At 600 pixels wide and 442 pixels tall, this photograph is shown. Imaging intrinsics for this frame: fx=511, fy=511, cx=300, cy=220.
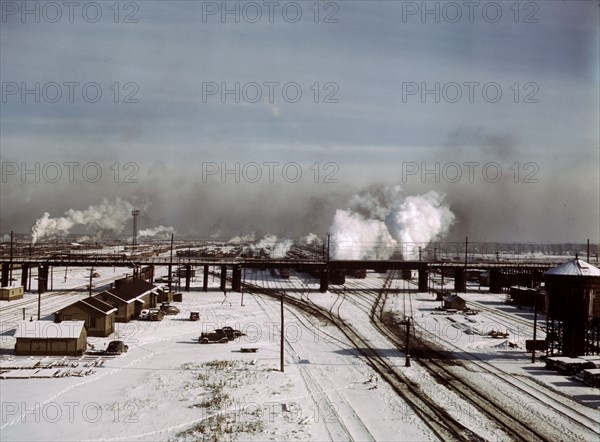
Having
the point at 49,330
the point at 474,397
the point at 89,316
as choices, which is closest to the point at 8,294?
the point at 89,316

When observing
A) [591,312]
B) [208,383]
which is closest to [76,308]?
[208,383]

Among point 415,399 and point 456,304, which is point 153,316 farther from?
point 456,304

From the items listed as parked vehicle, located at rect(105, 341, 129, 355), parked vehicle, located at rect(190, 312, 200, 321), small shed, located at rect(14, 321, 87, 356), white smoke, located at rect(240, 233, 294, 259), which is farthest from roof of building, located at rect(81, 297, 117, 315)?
white smoke, located at rect(240, 233, 294, 259)

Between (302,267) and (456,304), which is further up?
(302,267)

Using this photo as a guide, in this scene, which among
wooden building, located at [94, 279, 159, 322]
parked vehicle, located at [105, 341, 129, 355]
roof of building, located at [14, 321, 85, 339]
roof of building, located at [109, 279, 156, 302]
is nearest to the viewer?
roof of building, located at [14, 321, 85, 339]

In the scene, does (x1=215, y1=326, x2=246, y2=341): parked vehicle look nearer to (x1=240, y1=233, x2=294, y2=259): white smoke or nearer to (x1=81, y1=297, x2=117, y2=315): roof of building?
(x1=81, y1=297, x2=117, y2=315): roof of building

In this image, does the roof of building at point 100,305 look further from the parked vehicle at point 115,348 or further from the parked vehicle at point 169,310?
the parked vehicle at point 169,310

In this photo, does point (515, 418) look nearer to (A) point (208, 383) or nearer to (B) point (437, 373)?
(B) point (437, 373)

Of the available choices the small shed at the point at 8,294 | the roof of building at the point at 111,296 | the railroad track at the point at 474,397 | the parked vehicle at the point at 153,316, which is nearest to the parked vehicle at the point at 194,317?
the parked vehicle at the point at 153,316
